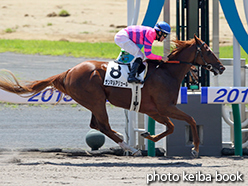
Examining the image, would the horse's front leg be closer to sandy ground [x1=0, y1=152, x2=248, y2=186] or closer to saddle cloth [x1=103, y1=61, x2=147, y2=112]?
sandy ground [x1=0, y1=152, x2=248, y2=186]

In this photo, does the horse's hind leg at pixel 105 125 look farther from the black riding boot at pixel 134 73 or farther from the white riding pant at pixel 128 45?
the white riding pant at pixel 128 45

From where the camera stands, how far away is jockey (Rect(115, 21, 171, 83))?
6312 millimetres

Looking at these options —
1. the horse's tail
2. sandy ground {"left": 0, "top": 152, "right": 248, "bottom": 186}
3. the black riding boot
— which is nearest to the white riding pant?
the black riding boot

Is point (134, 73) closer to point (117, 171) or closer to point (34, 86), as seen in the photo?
point (117, 171)

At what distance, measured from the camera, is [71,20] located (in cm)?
3488

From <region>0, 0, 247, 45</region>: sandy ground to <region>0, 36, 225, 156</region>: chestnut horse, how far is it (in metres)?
19.8

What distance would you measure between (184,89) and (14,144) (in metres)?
3.63

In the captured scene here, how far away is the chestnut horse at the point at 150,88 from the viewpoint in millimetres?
6465

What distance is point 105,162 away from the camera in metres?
6.48

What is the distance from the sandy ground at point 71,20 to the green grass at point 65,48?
248 cm

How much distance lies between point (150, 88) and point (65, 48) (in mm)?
18729

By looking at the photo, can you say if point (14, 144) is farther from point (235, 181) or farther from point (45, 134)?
point (235, 181)

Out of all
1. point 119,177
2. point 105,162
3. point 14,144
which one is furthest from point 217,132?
point 14,144

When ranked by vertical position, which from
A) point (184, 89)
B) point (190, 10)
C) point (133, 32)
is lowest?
point (184, 89)
